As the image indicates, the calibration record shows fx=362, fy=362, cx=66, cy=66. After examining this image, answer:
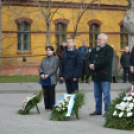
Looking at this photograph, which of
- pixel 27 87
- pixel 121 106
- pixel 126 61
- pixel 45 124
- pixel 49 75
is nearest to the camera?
pixel 121 106

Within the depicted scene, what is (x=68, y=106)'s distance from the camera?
25.7 ft

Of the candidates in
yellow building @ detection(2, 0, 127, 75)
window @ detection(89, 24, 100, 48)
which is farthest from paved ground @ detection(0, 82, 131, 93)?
window @ detection(89, 24, 100, 48)

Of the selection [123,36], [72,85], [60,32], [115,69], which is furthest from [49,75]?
[123,36]

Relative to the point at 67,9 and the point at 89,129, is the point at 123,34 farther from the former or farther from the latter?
the point at 89,129

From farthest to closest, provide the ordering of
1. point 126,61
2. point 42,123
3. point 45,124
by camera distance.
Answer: point 126,61 → point 42,123 → point 45,124

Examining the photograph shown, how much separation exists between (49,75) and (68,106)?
185cm

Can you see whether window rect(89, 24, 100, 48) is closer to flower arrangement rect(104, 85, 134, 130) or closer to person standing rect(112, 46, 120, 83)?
person standing rect(112, 46, 120, 83)

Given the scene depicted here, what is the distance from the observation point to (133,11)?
18297 millimetres

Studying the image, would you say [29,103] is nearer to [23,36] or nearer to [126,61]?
[126,61]

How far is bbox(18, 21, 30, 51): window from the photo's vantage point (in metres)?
24.6

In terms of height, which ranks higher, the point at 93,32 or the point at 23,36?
the point at 93,32

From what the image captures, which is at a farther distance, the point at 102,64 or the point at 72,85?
the point at 72,85

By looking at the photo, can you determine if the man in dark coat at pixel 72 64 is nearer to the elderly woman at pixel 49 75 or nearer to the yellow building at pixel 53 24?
the elderly woman at pixel 49 75

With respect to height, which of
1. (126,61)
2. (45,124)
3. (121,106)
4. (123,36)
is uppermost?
(123,36)
